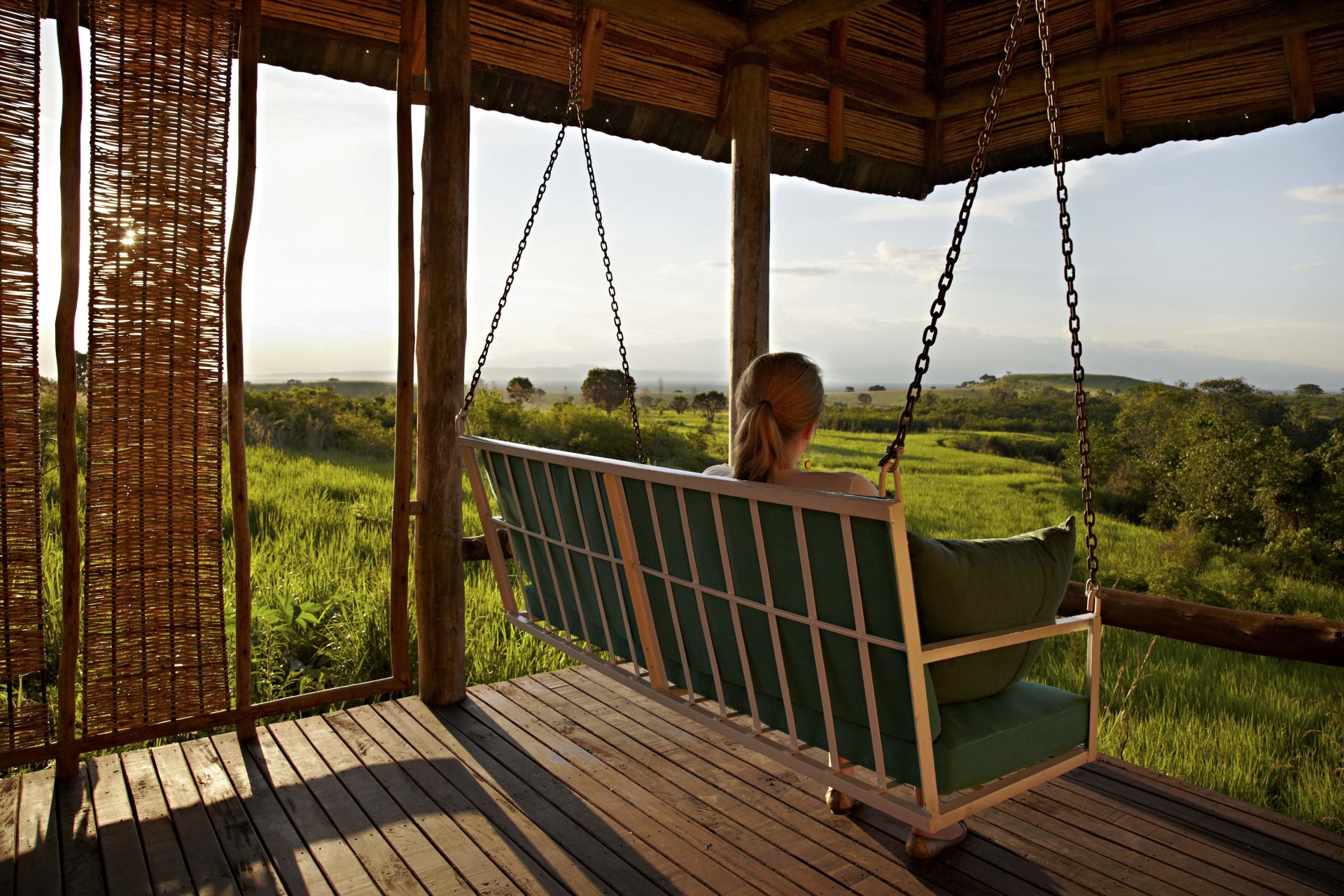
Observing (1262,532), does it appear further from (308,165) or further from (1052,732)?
(308,165)

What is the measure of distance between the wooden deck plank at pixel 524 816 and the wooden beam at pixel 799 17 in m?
2.71

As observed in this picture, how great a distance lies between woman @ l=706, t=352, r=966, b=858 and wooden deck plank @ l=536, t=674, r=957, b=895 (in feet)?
0.40

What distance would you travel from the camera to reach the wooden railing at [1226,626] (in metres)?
2.46

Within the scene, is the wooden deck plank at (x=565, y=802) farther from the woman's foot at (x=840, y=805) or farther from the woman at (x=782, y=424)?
the woman at (x=782, y=424)

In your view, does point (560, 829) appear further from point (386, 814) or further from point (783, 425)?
point (783, 425)

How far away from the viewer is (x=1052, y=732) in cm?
170

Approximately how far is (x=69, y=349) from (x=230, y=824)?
53.0 inches

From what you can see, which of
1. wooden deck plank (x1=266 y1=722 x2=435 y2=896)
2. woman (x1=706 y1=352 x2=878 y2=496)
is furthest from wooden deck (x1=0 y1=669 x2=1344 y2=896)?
woman (x1=706 y1=352 x2=878 y2=496)

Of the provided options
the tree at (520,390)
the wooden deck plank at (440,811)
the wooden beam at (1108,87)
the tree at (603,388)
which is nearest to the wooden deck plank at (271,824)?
the wooden deck plank at (440,811)

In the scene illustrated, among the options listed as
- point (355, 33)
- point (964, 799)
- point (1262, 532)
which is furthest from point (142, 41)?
point (1262, 532)

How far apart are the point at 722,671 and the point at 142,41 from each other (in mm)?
2361

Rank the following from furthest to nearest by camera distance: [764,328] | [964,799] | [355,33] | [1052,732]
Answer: [764,328], [355,33], [1052,732], [964,799]

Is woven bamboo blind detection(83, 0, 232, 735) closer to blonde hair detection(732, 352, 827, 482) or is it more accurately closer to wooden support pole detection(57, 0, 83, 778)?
wooden support pole detection(57, 0, 83, 778)

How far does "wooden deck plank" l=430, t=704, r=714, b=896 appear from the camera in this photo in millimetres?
1908
